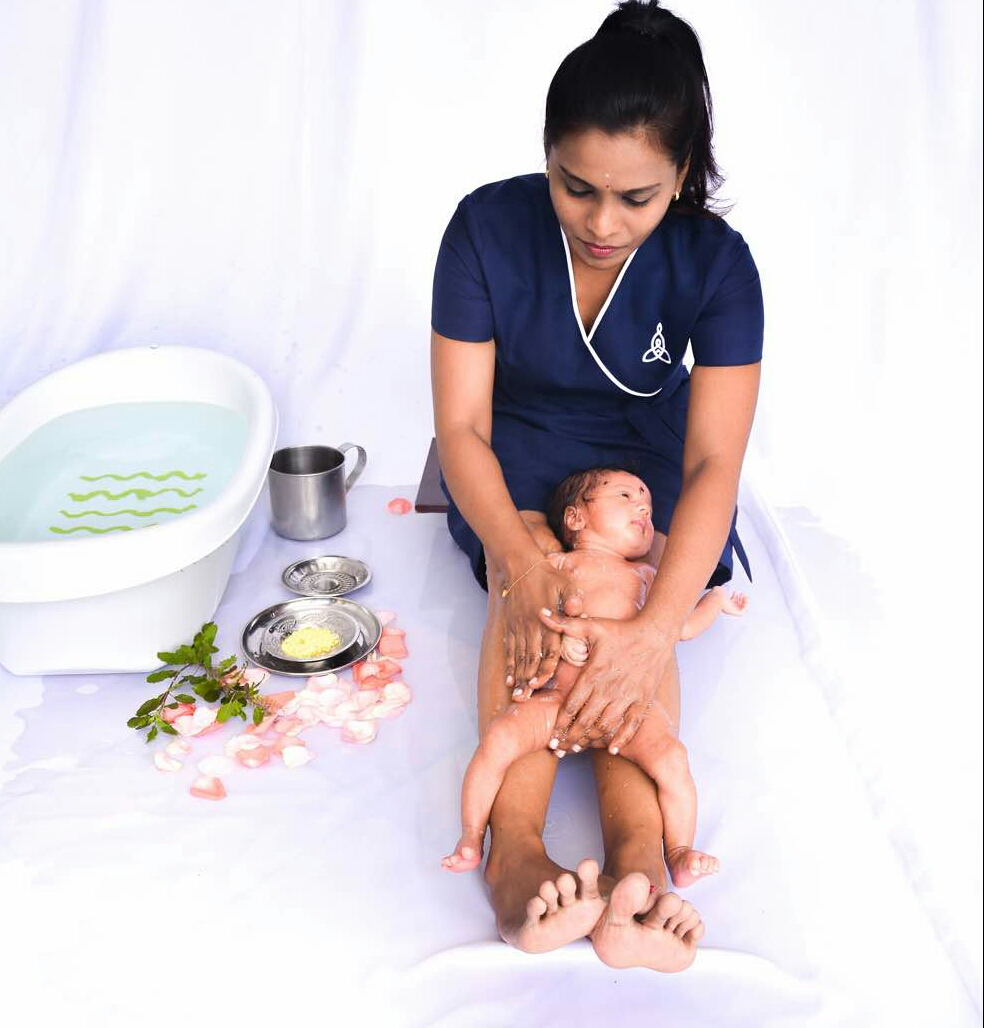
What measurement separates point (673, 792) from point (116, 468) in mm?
1578

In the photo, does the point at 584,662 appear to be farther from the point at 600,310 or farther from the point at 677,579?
the point at 600,310

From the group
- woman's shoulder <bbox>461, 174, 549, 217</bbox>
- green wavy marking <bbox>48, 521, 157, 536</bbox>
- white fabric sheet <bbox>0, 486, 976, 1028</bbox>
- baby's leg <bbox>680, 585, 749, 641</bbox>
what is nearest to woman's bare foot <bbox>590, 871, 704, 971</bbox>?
white fabric sheet <bbox>0, 486, 976, 1028</bbox>

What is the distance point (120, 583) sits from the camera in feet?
6.58

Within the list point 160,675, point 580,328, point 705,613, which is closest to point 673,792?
point 705,613

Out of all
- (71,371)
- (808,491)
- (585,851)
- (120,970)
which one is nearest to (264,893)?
(120,970)

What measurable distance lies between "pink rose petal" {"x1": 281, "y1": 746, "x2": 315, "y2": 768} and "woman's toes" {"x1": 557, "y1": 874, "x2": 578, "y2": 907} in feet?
2.22

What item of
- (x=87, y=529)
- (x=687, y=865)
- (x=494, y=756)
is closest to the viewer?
(x=687, y=865)

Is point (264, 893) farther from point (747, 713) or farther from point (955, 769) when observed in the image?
point (955, 769)

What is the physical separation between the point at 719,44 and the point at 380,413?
1452 millimetres

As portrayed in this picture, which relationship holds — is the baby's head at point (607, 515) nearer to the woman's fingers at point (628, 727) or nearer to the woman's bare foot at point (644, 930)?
the woman's fingers at point (628, 727)

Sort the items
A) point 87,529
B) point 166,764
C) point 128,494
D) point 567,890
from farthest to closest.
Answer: point 128,494
point 87,529
point 166,764
point 567,890

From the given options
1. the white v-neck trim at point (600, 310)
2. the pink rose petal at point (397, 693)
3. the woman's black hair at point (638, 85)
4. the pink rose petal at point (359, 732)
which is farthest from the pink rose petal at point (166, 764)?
the woman's black hair at point (638, 85)

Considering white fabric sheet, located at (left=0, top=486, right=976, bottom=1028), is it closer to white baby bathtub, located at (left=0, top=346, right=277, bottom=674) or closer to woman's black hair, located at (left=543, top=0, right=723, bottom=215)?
white baby bathtub, located at (left=0, top=346, right=277, bottom=674)

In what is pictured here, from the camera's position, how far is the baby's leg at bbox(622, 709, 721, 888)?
163cm
